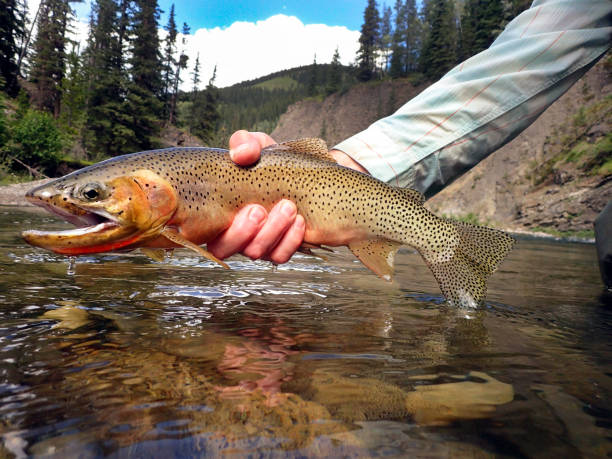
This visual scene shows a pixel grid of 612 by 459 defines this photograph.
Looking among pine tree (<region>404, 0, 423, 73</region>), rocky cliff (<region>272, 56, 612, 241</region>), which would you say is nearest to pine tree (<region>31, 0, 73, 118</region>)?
rocky cliff (<region>272, 56, 612, 241</region>)

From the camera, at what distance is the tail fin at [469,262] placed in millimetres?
2889

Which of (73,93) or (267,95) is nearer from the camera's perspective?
(73,93)

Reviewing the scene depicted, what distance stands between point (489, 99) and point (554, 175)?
28.4 m

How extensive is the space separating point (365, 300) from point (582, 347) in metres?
1.55

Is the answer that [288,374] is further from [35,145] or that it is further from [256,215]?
[35,145]

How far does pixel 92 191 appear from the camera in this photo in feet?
6.90

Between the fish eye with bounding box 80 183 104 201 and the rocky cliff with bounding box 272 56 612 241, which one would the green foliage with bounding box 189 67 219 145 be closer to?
the rocky cliff with bounding box 272 56 612 241

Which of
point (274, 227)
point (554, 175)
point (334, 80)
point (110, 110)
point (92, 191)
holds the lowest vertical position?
point (274, 227)

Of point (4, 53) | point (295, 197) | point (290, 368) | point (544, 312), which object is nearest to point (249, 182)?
point (295, 197)

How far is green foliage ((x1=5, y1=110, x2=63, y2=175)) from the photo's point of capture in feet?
72.9

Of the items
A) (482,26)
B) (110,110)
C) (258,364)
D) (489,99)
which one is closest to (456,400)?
(258,364)

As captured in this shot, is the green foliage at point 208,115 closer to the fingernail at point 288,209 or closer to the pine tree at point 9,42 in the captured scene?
the pine tree at point 9,42

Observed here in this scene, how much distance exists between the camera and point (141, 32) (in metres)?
35.3

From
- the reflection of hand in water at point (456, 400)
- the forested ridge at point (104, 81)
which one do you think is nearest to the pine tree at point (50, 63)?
the forested ridge at point (104, 81)
